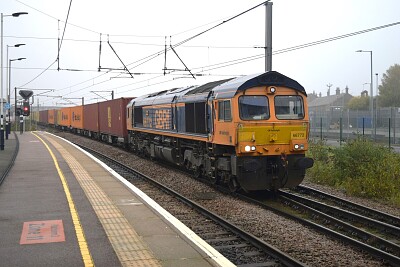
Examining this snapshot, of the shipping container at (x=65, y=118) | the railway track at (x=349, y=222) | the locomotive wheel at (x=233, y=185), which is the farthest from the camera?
the shipping container at (x=65, y=118)

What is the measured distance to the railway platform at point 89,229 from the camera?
634cm

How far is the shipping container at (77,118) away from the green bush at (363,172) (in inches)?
1211

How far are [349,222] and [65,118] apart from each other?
48170 mm

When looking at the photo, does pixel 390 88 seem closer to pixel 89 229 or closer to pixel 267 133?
pixel 267 133

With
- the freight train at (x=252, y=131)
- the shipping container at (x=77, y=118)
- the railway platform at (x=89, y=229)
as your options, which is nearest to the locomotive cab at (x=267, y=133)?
the freight train at (x=252, y=131)

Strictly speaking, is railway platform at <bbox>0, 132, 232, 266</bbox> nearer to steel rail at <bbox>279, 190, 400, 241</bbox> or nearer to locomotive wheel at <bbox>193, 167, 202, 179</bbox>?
locomotive wheel at <bbox>193, 167, 202, 179</bbox>

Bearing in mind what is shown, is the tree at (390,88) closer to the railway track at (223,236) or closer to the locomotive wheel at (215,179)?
the locomotive wheel at (215,179)

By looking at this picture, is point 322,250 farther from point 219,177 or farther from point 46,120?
point 46,120

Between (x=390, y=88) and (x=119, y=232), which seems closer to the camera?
(x=119, y=232)

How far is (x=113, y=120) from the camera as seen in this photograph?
30031 millimetres

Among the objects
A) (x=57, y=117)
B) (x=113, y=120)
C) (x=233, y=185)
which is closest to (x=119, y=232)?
(x=233, y=185)

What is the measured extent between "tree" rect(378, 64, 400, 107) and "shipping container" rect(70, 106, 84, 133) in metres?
41.5

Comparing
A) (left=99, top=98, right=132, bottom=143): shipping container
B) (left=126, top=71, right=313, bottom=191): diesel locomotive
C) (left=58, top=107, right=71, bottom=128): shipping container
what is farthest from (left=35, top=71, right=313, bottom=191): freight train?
(left=58, top=107, right=71, bottom=128): shipping container

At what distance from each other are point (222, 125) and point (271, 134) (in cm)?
138
